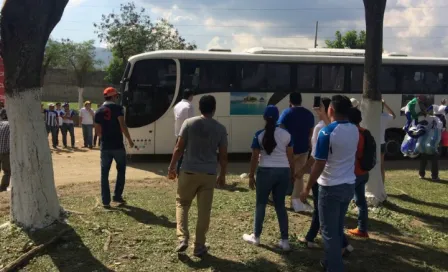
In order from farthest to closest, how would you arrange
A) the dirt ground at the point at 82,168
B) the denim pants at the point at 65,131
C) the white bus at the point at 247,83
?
the denim pants at the point at 65,131 → the white bus at the point at 247,83 → the dirt ground at the point at 82,168

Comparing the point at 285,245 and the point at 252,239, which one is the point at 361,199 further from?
the point at 252,239

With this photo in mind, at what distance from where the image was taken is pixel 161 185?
344 inches

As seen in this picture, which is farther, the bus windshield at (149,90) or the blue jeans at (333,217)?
the bus windshield at (149,90)

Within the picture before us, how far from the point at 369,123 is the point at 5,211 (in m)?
5.59

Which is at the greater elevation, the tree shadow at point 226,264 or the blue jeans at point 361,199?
the blue jeans at point 361,199

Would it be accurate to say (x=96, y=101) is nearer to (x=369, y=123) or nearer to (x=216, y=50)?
(x=216, y=50)

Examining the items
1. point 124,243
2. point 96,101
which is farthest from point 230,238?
point 96,101

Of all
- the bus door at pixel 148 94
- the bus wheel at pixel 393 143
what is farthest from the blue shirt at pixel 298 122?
the bus wheel at pixel 393 143

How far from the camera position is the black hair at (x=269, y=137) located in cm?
471

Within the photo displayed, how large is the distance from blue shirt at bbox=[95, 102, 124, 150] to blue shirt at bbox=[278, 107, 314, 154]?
2.33 meters

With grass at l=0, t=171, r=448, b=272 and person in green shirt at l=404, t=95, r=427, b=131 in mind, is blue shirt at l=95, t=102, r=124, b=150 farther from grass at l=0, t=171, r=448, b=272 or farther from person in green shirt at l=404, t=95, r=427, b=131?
person in green shirt at l=404, t=95, r=427, b=131

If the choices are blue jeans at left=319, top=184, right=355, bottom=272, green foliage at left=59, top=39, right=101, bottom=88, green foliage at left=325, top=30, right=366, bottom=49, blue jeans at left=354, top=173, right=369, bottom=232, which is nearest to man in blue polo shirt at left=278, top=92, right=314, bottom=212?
blue jeans at left=354, top=173, right=369, bottom=232

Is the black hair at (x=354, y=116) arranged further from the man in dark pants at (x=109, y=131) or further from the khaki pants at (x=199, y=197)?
the man in dark pants at (x=109, y=131)

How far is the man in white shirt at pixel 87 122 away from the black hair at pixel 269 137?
11.4 metres
